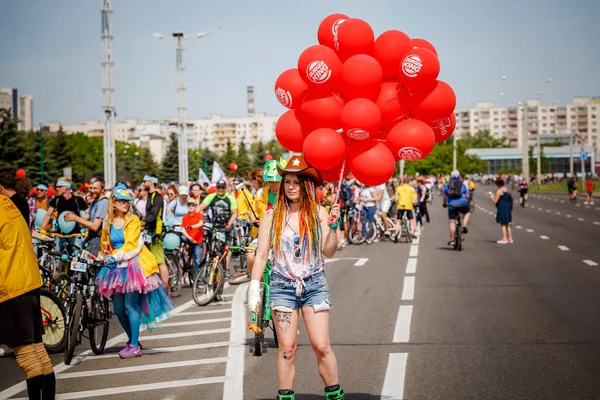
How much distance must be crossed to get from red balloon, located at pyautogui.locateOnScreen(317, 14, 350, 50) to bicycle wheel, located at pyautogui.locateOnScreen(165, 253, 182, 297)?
833 centimetres

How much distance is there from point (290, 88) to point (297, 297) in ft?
5.76

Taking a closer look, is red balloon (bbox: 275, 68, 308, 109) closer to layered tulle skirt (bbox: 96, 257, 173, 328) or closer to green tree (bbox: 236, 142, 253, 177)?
layered tulle skirt (bbox: 96, 257, 173, 328)

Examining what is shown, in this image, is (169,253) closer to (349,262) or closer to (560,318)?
(349,262)

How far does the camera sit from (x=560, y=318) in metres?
10.4

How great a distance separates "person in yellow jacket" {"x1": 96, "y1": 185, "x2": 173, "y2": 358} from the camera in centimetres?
870

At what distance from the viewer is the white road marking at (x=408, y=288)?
12805 mm

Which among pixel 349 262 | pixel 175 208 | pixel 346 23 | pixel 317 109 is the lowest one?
pixel 349 262

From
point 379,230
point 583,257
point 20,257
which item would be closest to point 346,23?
point 20,257

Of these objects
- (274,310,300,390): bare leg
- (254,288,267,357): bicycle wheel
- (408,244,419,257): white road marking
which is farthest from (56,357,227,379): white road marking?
(408,244,419,257): white road marking

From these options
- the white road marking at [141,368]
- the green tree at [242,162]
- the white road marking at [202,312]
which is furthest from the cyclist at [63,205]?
the green tree at [242,162]

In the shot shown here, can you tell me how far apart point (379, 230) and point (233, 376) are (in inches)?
719

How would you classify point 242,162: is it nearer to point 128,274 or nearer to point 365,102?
point 128,274

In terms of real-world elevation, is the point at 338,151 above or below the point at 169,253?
above

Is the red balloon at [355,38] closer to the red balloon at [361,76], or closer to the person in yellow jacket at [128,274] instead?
the red balloon at [361,76]
